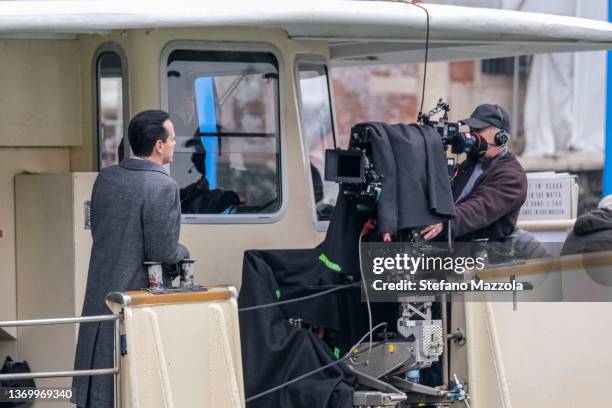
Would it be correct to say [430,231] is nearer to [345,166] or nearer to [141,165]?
[345,166]

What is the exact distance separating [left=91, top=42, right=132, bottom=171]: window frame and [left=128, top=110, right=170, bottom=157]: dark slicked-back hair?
86cm

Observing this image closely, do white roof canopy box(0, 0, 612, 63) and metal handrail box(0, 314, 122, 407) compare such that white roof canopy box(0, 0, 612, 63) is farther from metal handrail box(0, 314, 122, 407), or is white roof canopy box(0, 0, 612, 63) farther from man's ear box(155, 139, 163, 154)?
metal handrail box(0, 314, 122, 407)

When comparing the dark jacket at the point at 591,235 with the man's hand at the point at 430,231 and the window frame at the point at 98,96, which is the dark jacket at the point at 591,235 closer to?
the man's hand at the point at 430,231

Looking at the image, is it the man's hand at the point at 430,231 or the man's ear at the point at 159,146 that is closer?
the man's ear at the point at 159,146

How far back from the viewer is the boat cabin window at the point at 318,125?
7463 millimetres

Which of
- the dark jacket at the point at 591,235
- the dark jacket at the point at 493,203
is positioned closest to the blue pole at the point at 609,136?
the dark jacket at the point at 591,235

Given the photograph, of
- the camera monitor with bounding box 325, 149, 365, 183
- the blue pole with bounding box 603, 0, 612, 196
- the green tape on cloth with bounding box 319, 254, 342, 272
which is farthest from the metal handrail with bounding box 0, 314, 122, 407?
the blue pole with bounding box 603, 0, 612, 196

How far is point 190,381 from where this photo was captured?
561cm

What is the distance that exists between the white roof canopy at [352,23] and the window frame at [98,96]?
0.28 meters

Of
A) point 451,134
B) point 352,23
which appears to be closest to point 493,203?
point 451,134

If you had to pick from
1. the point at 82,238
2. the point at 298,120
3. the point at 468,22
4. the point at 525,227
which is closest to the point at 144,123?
the point at 82,238

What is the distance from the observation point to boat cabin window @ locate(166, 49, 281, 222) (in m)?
6.89

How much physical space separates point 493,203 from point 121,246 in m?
2.05

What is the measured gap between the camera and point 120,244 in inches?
230
